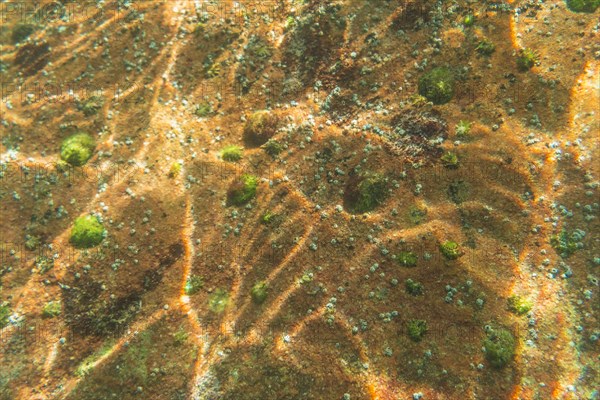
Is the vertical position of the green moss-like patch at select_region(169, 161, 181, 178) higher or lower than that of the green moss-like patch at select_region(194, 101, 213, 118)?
lower

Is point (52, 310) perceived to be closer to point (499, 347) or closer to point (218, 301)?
point (218, 301)

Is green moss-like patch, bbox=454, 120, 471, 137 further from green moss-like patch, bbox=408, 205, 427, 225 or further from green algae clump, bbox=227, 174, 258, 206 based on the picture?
green algae clump, bbox=227, 174, 258, 206

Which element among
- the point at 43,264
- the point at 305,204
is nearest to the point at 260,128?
the point at 305,204

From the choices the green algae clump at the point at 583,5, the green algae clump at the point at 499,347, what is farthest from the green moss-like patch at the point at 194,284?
the green algae clump at the point at 583,5

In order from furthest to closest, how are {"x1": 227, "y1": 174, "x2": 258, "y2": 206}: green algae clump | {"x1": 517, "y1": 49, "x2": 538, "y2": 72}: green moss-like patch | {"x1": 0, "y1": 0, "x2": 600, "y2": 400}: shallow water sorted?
{"x1": 227, "y1": 174, "x2": 258, "y2": 206}: green algae clump < {"x1": 517, "y1": 49, "x2": 538, "y2": 72}: green moss-like patch < {"x1": 0, "y1": 0, "x2": 600, "y2": 400}: shallow water

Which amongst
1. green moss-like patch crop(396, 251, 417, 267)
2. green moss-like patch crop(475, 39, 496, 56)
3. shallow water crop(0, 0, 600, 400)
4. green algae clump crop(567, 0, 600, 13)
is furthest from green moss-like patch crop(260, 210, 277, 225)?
green algae clump crop(567, 0, 600, 13)

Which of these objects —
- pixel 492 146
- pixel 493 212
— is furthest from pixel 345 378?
pixel 492 146

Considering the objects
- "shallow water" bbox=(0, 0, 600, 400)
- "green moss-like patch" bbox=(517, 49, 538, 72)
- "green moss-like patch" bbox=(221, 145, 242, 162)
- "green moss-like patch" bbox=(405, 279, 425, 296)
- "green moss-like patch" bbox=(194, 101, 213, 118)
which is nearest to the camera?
"shallow water" bbox=(0, 0, 600, 400)
